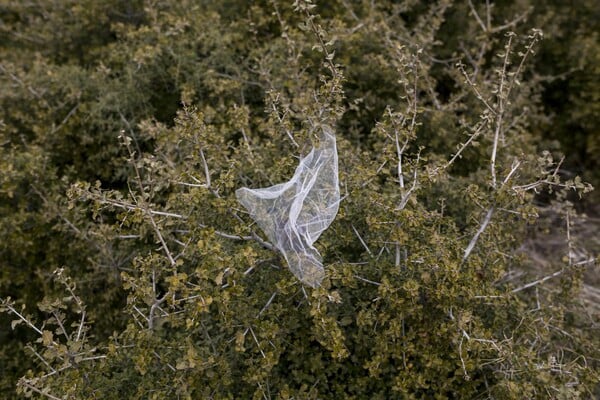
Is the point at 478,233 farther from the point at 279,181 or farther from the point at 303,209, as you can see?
the point at 279,181

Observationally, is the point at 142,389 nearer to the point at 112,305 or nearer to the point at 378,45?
the point at 112,305

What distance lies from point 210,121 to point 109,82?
86 cm

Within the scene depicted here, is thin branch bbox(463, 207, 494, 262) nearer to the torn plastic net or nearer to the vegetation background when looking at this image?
the vegetation background

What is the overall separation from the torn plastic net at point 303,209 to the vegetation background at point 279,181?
0.33ft

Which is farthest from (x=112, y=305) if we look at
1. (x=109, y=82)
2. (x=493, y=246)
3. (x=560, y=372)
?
(x=560, y=372)

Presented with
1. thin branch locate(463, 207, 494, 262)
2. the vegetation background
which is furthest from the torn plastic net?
thin branch locate(463, 207, 494, 262)

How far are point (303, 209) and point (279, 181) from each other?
571 millimetres

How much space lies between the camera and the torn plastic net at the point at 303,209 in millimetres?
2252

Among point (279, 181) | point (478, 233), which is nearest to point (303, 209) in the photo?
point (279, 181)

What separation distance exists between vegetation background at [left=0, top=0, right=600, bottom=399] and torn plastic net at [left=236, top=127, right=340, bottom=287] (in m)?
0.10

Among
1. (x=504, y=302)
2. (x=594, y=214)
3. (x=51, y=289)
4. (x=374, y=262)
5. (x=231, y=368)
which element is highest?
(x=374, y=262)

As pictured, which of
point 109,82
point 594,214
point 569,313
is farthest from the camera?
point 594,214

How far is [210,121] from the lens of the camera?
3.66 m

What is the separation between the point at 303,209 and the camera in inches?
92.2
